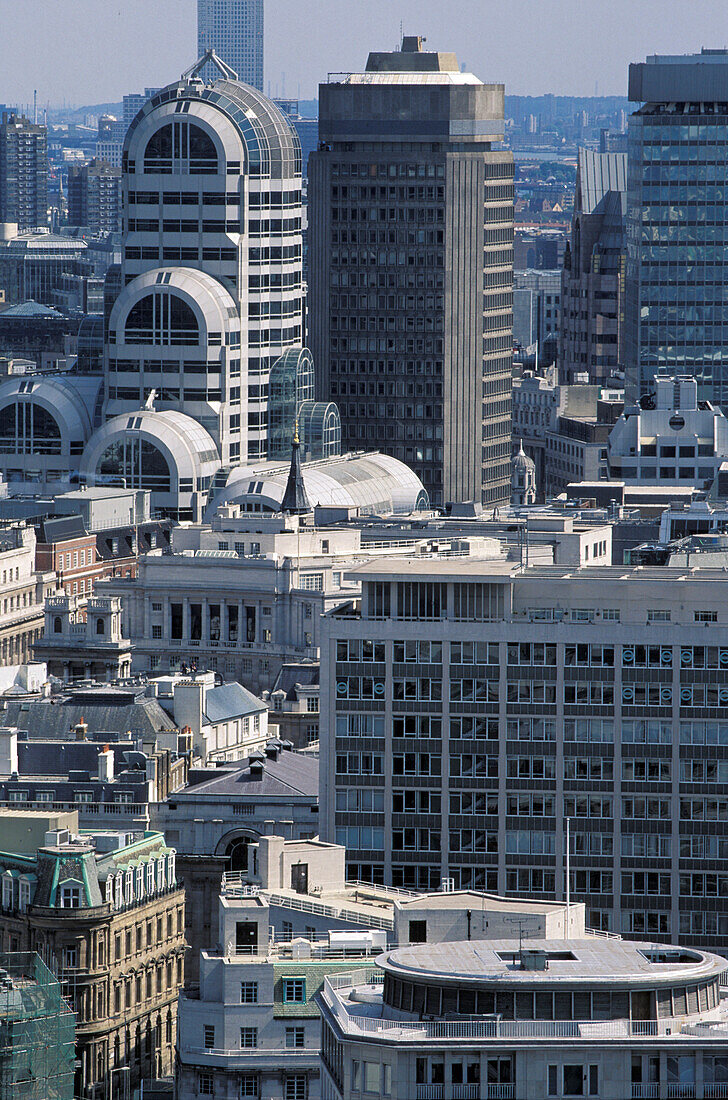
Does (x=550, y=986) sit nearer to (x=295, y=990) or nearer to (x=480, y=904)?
(x=480, y=904)

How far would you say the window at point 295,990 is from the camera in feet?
368

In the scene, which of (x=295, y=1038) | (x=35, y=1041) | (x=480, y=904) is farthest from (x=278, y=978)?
(x=35, y=1041)

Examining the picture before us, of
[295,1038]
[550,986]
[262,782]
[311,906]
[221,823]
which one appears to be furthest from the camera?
[262,782]

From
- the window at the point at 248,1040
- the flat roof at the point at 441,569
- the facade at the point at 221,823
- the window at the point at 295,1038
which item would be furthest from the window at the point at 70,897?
the window at the point at 295,1038

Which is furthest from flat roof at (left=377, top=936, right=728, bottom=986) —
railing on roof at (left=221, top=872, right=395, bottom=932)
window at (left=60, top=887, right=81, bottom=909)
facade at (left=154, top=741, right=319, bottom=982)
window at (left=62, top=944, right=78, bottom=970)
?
facade at (left=154, top=741, right=319, bottom=982)

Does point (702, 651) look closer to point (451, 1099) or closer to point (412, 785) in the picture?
point (412, 785)

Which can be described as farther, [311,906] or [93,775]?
[93,775]

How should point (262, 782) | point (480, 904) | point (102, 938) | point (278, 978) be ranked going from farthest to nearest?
point (262, 782)
point (102, 938)
point (278, 978)
point (480, 904)

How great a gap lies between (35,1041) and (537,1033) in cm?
3675

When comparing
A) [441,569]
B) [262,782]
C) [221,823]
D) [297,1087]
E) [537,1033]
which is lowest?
[297,1087]

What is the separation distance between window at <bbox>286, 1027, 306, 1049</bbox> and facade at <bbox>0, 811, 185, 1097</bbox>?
61.0 feet

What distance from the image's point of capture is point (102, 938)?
13500cm

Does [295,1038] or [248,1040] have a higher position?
[295,1038]

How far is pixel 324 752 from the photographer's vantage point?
438 feet
